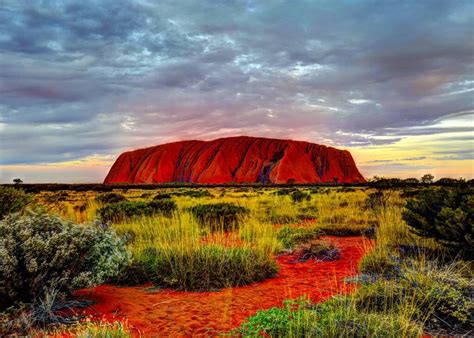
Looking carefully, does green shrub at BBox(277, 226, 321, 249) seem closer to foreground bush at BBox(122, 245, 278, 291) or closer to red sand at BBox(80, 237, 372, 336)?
red sand at BBox(80, 237, 372, 336)

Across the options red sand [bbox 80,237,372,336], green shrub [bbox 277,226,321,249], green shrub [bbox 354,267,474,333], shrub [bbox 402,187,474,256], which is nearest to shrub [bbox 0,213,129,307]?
red sand [bbox 80,237,372,336]

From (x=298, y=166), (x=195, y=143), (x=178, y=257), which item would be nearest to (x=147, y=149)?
(x=195, y=143)

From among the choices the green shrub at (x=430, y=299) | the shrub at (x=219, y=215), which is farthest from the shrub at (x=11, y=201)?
the green shrub at (x=430, y=299)

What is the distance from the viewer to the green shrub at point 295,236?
Answer: 9.50 meters

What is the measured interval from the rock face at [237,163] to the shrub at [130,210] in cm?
8069

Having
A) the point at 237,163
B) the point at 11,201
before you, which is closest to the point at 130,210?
the point at 11,201

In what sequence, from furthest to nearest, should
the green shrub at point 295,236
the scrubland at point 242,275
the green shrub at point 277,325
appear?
the green shrub at point 295,236, the scrubland at point 242,275, the green shrub at point 277,325

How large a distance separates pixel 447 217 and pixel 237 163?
10271 cm

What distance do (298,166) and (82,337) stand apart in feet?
333

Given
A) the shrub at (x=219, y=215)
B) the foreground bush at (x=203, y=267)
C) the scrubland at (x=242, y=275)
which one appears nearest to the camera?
the scrubland at (x=242, y=275)

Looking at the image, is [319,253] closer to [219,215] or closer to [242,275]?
[242,275]

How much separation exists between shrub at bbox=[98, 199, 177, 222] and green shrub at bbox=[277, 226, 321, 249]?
4543mm

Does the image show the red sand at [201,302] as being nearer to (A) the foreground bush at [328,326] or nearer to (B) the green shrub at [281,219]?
(A) the foreground bush at [328,326]

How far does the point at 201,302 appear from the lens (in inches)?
206
